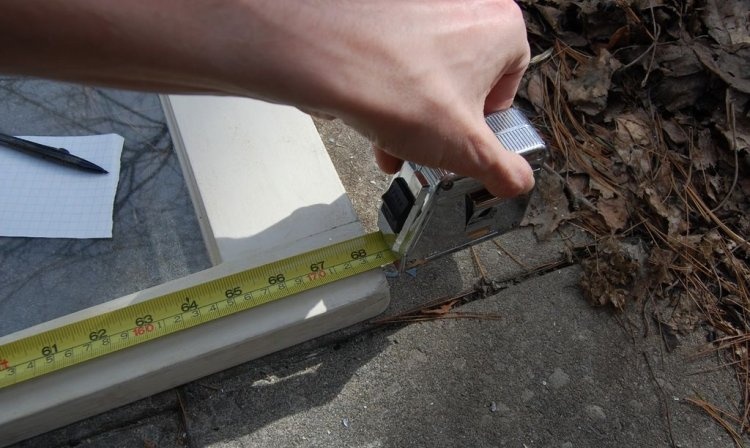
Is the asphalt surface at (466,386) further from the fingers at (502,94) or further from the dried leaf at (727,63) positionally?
the dried leaf at (727,63)

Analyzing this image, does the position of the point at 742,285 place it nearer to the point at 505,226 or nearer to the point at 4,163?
the point at 505,226

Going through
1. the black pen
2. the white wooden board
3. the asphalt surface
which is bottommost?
the asphalt surface

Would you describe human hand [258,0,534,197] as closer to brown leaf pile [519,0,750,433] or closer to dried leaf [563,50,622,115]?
brown leaf pile [519,0,750,433]

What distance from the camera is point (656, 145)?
2209mm

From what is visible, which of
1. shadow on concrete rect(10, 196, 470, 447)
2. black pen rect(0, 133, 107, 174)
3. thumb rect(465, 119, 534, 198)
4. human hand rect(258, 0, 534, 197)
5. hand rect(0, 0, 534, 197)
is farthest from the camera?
black pen rect(0, 133, 107, 174)

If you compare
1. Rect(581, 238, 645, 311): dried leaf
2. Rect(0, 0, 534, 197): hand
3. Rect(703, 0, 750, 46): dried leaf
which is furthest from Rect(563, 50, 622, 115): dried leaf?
Rect(0, 0, 534, 197): hand

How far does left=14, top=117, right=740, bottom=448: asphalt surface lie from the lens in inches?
66.5

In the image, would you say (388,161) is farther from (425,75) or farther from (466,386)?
(466,386)

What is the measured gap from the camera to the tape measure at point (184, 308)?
1.57 meters

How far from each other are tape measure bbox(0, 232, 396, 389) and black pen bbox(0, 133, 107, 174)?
0.61 metres

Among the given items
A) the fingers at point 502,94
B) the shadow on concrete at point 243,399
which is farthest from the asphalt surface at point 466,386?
the fingers at point 502,94

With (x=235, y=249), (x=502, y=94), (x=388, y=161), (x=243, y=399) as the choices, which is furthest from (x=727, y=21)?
(x=243, y=399)

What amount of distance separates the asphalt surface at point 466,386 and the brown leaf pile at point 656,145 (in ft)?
0.36

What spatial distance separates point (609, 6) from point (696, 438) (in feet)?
5.16
